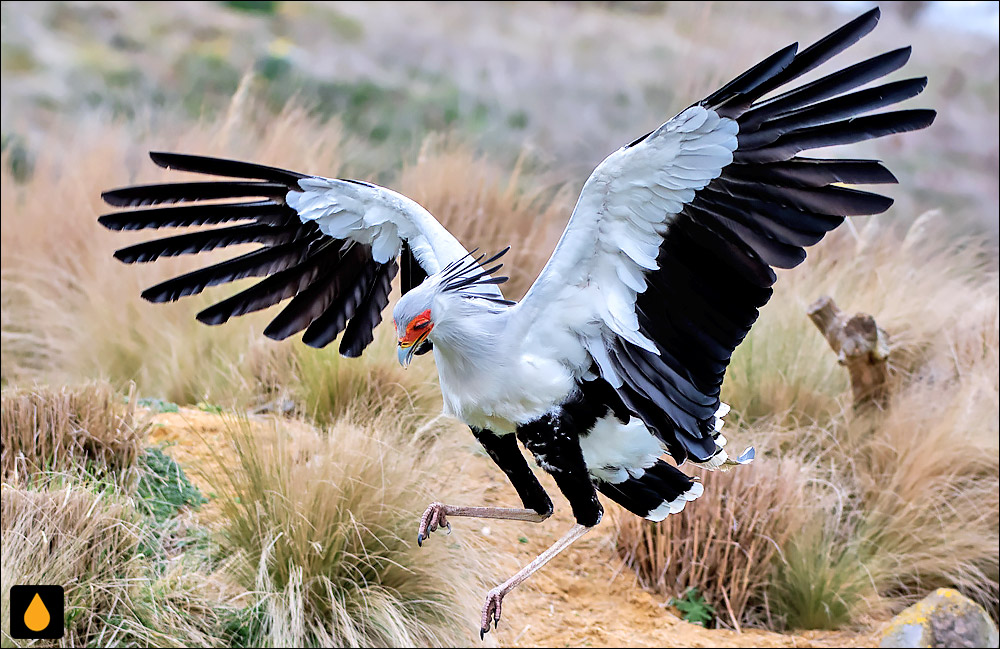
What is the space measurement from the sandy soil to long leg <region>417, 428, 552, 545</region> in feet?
6.89

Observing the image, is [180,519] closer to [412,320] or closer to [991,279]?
[412,320]

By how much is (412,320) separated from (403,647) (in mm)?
2622

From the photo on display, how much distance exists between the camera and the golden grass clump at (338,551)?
4191 mm

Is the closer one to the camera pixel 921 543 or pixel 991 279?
pixel 921 543

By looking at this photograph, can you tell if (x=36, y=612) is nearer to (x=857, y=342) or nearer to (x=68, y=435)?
(x=68, y=435)

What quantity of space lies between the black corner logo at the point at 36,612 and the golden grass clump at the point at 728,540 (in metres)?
2.72

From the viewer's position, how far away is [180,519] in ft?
15.5

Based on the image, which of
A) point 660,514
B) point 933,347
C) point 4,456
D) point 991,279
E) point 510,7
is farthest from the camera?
point 510,7

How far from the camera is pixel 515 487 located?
2254 mm

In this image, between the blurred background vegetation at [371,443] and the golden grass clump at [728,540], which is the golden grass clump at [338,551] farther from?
the golden grass clump at [728,540]

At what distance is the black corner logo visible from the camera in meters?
3.84

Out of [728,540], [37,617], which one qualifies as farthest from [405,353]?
[728,540]

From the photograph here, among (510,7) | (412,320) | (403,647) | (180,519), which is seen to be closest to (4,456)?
(180,519)

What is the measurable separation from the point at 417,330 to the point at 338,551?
2.65 m
